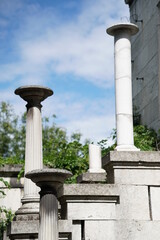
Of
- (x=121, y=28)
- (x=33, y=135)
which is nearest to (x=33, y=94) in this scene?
(x=33, y=135)

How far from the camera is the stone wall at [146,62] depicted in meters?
14.7

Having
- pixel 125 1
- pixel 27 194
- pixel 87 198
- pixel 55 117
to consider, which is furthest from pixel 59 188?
pixel 55 117

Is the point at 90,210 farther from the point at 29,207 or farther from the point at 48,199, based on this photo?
the point at 29,207

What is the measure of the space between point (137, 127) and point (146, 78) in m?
1.54

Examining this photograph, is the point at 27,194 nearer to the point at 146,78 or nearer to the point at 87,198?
the point at 87,198

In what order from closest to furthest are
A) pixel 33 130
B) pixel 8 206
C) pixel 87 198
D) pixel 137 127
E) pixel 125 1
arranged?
1. pixel 87 198
2. pixel 33 130
3. pixel 8 206
4. pixel 137 127
5. pixel 125 1

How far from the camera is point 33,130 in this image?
1040 centimetres

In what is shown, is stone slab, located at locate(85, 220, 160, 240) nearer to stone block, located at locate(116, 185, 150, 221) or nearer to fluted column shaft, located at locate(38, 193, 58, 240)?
stone block, located at locate(116, 185, 150, 221)

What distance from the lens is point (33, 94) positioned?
10477 millimetres

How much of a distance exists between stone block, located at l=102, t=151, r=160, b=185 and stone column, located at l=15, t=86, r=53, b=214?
5.84 ft

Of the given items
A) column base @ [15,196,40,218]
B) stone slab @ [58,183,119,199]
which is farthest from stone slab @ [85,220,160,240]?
column base @ [15,196,40,218]

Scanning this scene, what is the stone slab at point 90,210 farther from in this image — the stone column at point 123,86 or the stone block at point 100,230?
the stone column at point 123,86

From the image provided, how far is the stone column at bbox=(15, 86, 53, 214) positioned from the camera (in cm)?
1019

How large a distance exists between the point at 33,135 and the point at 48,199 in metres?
2.60
